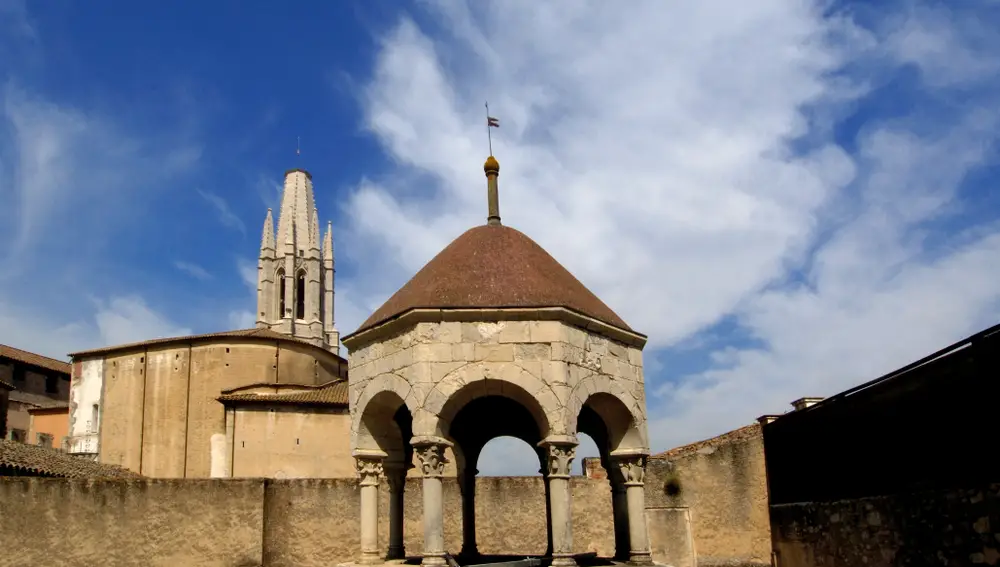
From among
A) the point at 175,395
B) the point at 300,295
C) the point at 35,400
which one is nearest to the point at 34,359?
the point at 35,400

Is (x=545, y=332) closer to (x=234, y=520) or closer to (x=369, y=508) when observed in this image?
(x=369, y=508)

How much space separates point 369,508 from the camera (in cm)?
988

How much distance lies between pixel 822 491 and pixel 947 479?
5.25 meters

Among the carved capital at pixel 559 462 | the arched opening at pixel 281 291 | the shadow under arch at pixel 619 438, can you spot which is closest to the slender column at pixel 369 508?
the carved capital at pixel 559 462

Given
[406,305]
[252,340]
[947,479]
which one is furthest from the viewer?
[252,340]

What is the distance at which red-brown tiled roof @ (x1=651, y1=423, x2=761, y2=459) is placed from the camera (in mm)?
23516

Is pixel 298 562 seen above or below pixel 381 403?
below

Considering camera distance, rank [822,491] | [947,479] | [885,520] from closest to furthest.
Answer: [947,479]
[885,520]
[822,491]

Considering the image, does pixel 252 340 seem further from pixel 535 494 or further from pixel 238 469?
pixel 535 494

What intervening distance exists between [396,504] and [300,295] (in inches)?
2272

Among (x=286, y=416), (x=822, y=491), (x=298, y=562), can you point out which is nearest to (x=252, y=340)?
(x=286, y=416)

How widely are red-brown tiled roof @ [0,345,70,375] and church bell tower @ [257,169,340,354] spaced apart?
1454 cm

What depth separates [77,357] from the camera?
1688 inches

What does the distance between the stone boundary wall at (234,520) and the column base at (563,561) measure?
13294 mm
